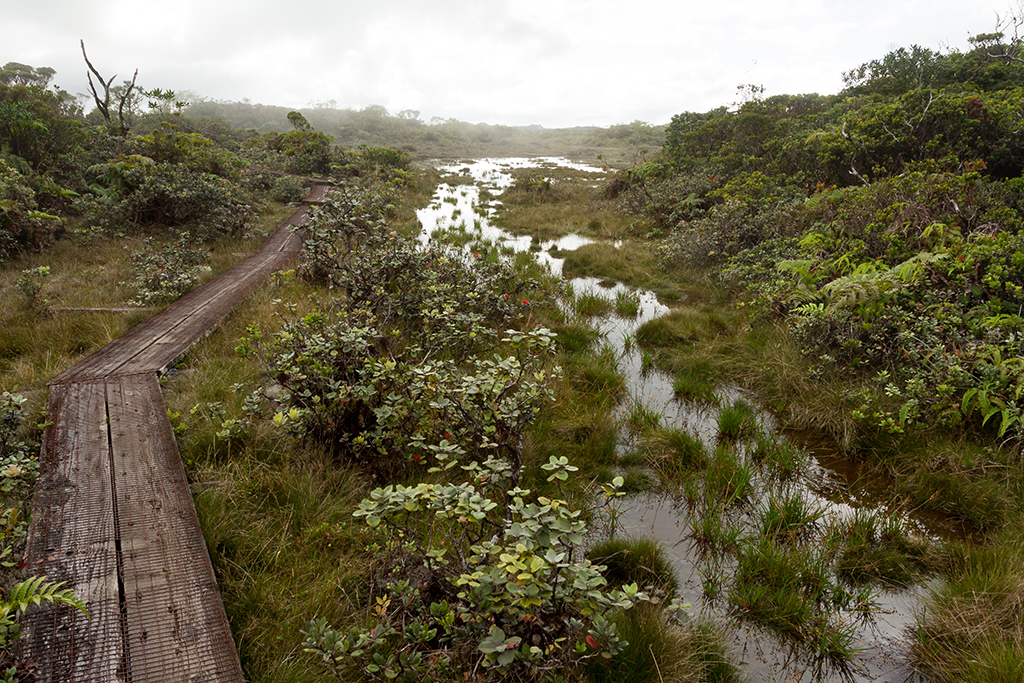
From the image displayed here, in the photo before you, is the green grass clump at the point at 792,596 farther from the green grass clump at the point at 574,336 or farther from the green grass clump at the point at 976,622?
the green grass clump at the point at 574,336

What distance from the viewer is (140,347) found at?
4664mm

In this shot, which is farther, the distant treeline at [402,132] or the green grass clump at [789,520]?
the distant treeline at [402,132]

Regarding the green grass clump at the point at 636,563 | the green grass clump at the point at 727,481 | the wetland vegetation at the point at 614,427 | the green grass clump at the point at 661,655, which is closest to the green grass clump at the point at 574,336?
the wetland vegetation at the point at 614,427

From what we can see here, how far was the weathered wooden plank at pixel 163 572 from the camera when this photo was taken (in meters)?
1.91

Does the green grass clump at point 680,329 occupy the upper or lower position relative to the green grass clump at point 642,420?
upper

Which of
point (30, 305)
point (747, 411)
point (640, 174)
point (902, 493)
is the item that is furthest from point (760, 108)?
point (30, 305)

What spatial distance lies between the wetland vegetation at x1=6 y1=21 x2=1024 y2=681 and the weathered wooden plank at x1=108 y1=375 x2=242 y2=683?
17cm

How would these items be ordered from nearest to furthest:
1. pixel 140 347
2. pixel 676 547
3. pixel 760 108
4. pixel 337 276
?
1. pixel 676 547
2. pixel 140 347
3. pixel 337 276
4. pixel 760 108

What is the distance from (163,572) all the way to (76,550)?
480 millimetres

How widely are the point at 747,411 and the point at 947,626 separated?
2443 mm

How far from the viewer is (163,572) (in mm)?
2252

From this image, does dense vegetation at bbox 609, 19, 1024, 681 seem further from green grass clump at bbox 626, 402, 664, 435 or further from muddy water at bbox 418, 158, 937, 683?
green grass clump at bbox 626, 402, 664, 435

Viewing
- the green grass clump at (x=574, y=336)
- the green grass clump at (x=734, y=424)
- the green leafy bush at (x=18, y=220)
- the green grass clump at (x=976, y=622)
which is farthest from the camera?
the green leafy bush at (x=18, y=220)

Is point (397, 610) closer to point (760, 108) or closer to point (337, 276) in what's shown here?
point (337, 276)
